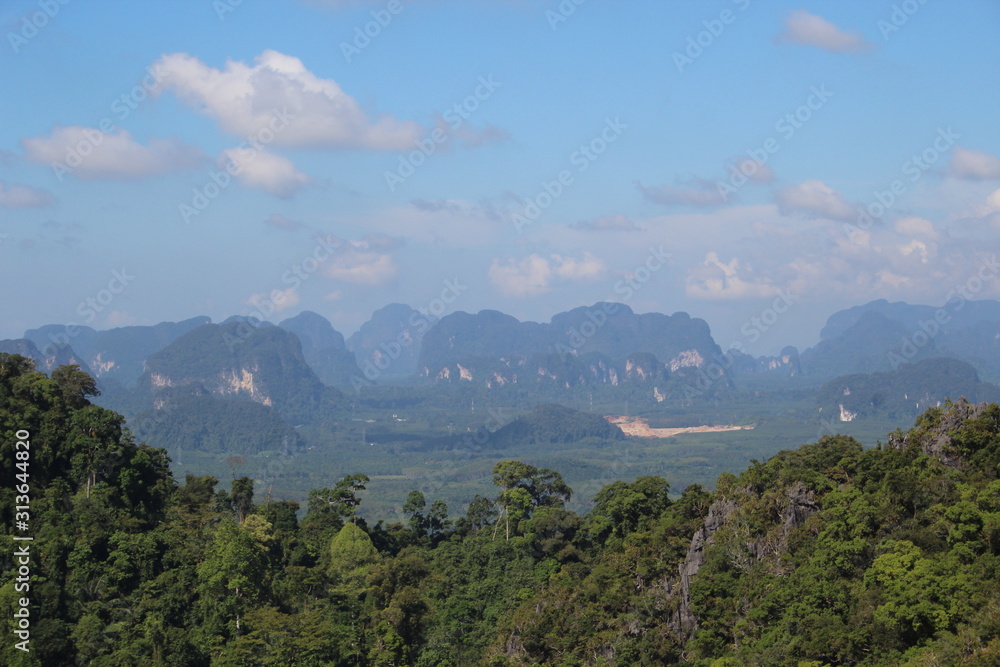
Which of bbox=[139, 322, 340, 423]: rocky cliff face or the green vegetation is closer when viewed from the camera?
the green vegetation

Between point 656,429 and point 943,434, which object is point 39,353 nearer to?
point 656,429

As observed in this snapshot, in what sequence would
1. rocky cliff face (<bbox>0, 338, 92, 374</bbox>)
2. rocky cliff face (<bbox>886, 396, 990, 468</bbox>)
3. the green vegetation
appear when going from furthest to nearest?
rocky cliff face (<bbox>0, 338, 92, 374</bbox>)
rocky cliff face (<bbox>886, 396, 990, 468</bbox>)
the green vegetation

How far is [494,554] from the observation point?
3959 centimetres

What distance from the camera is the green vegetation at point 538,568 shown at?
24.2m

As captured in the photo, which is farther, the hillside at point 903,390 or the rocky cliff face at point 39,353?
the hillside at point 903,390

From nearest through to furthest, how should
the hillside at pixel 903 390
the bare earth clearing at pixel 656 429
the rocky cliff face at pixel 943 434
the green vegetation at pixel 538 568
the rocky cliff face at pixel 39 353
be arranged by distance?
1. the green vegetation at pixel 538 568
2. the rocky cliff face at pixel 943 434
3. the rocky cliff face at pixel 39 353
4. the bare earth clearing at pixel 656 429
5. the hillside at pixel 903 390

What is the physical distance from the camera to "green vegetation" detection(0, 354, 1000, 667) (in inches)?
952

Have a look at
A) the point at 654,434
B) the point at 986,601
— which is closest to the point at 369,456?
the point at 654,434

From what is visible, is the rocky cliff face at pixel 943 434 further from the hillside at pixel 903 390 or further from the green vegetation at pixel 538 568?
the hillside at pixel 903 390

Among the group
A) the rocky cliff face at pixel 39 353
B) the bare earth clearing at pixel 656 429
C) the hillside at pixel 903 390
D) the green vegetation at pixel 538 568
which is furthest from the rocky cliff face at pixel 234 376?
the green vegetation at pixel 538 568

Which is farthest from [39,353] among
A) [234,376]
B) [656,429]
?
[656,429]

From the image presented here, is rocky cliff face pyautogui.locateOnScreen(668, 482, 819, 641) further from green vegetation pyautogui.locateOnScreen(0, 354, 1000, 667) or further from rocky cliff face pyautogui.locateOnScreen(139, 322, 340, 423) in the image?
rocky cliff face pyautogui.locateOnScreen(139, 322, 340, 423)

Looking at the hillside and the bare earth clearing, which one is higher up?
the hillside

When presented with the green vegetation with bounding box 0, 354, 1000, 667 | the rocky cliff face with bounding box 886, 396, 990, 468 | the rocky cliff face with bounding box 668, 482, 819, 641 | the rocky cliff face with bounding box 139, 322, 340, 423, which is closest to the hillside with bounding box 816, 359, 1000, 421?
the rocky cliff face with bounding box 139, 322, 340, 423
